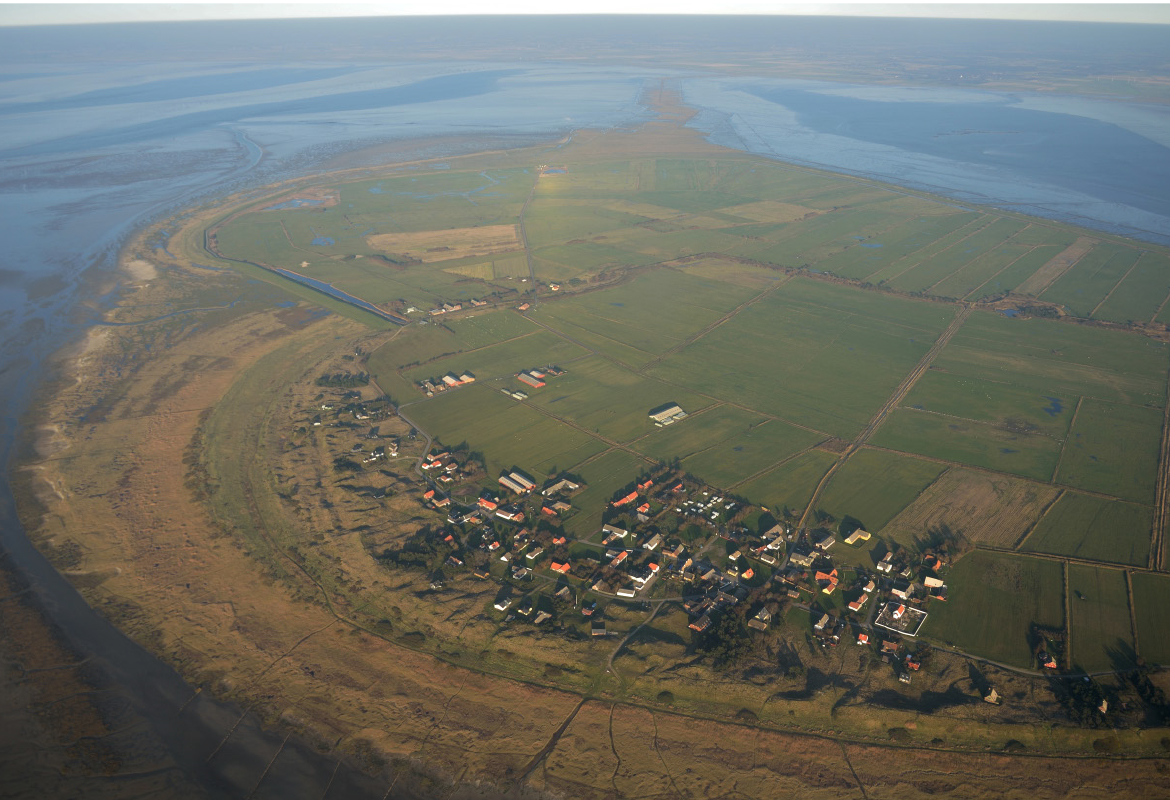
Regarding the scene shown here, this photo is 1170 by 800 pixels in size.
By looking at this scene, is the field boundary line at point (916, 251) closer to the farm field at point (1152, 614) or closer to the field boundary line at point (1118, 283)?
the field boundary line at point (1118, 283)

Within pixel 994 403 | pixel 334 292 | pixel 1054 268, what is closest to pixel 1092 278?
pixel 1054 268

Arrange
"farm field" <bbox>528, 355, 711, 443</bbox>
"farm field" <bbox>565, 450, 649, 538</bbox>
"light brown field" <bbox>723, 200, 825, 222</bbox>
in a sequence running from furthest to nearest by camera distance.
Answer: "light brown field" <bbox>723, 200, 825, 222</bbox>, "farm field" <bbox>528, 355, 711, 443</bbox>, "farm field" <bbox>565, 450, 649, 538</bbox>

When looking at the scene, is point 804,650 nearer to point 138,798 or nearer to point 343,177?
point 138,798

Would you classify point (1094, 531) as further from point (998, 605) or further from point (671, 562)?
point (671, 562)

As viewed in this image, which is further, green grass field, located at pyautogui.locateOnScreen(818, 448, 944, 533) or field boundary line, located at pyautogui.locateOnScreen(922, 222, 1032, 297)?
field boundary line, located at pyautogui.locateOnScreen(922, 222, 1032, 297)

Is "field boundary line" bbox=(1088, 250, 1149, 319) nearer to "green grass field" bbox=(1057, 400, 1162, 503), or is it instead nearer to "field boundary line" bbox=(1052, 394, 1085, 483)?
"field boundary line" bbox=(1052, 394, 1085, 483)

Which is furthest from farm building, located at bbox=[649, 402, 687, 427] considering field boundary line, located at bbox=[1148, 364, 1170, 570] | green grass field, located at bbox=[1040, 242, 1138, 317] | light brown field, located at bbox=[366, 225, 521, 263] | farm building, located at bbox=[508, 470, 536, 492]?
green grass field, located at bbox=[1040, 242, 1138, 317]

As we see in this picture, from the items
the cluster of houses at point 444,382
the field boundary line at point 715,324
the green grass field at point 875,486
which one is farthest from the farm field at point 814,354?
the cluster of houses at point 444,382

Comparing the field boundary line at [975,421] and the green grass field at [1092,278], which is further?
the green grass field at [1092,278]
